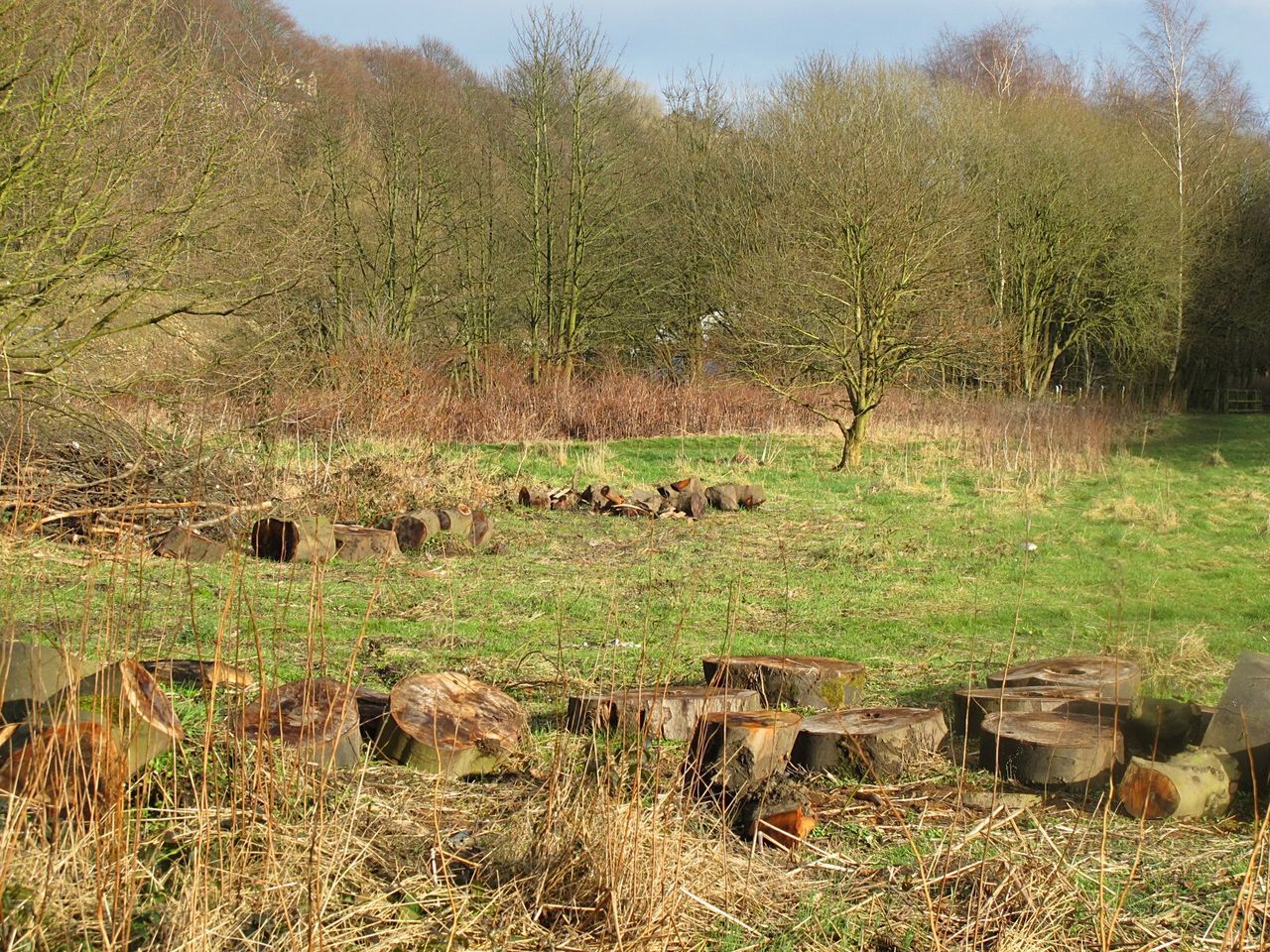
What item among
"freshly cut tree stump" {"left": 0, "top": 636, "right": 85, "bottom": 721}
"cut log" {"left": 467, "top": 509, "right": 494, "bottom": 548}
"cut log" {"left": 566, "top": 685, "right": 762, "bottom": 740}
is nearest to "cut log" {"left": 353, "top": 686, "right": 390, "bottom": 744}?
"cut log" {"left": 566, "top": 685, "right": 762, "bottom": 740}

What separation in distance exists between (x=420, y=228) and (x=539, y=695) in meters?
22.0

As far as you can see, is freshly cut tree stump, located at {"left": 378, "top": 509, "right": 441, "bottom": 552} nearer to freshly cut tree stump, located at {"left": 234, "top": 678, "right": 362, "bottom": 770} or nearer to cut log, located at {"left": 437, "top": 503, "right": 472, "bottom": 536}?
cut log, located at {"left": 437, "top": 503, "right": 472, "bottom": 536}

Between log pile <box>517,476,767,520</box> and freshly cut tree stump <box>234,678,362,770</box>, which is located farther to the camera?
log pile <box>517,476,767,520</box>

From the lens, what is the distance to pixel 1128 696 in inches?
194

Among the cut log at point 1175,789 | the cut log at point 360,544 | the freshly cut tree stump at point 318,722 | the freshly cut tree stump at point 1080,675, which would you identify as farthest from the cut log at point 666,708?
the cut log at point 360,544

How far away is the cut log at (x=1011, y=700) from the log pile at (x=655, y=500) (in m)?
7.41

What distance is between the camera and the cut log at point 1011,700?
463cm

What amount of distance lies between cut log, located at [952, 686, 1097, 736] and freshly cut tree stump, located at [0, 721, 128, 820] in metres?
3.17

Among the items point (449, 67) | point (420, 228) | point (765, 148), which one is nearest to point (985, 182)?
point (765, 148)

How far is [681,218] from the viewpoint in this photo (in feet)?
96.9

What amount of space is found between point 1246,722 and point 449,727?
9.57 feet

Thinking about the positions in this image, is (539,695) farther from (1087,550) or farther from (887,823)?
(1087,550)

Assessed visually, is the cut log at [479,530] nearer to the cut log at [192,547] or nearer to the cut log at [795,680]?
the cut log at [192,547]

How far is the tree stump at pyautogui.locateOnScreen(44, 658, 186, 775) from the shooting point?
316 centimetres
